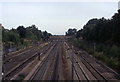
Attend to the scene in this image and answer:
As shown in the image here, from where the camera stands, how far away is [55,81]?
1434 cm

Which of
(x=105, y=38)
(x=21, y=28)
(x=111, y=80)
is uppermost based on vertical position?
(x=21, y=28)

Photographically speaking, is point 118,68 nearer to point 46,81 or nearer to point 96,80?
point 96,80

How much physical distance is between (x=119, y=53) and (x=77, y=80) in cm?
1359

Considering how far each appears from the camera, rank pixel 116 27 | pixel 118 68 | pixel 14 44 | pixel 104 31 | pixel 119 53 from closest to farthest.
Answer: pixel 118 68 < pixel 119 53 < pixel 116 27 < pixel 104 31 < pixel 14 44

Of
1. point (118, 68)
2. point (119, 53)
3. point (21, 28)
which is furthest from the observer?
point (21, 28)

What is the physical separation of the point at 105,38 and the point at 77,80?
94.8 feet

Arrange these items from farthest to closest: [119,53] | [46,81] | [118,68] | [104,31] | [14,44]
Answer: [14,44]
[104,31]
[119,53]
[118,68]
[46,81]

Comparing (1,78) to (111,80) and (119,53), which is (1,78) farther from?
(119,53)

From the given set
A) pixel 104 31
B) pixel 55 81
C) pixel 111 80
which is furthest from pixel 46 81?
pixel 104 31

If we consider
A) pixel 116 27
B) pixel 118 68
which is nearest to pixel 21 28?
pixel 116 27

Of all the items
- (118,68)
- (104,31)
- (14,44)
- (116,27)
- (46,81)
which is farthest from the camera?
(14,44)

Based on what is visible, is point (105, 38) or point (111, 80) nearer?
point (111, 80)

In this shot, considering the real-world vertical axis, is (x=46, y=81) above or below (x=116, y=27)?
below

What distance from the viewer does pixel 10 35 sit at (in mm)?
47469
